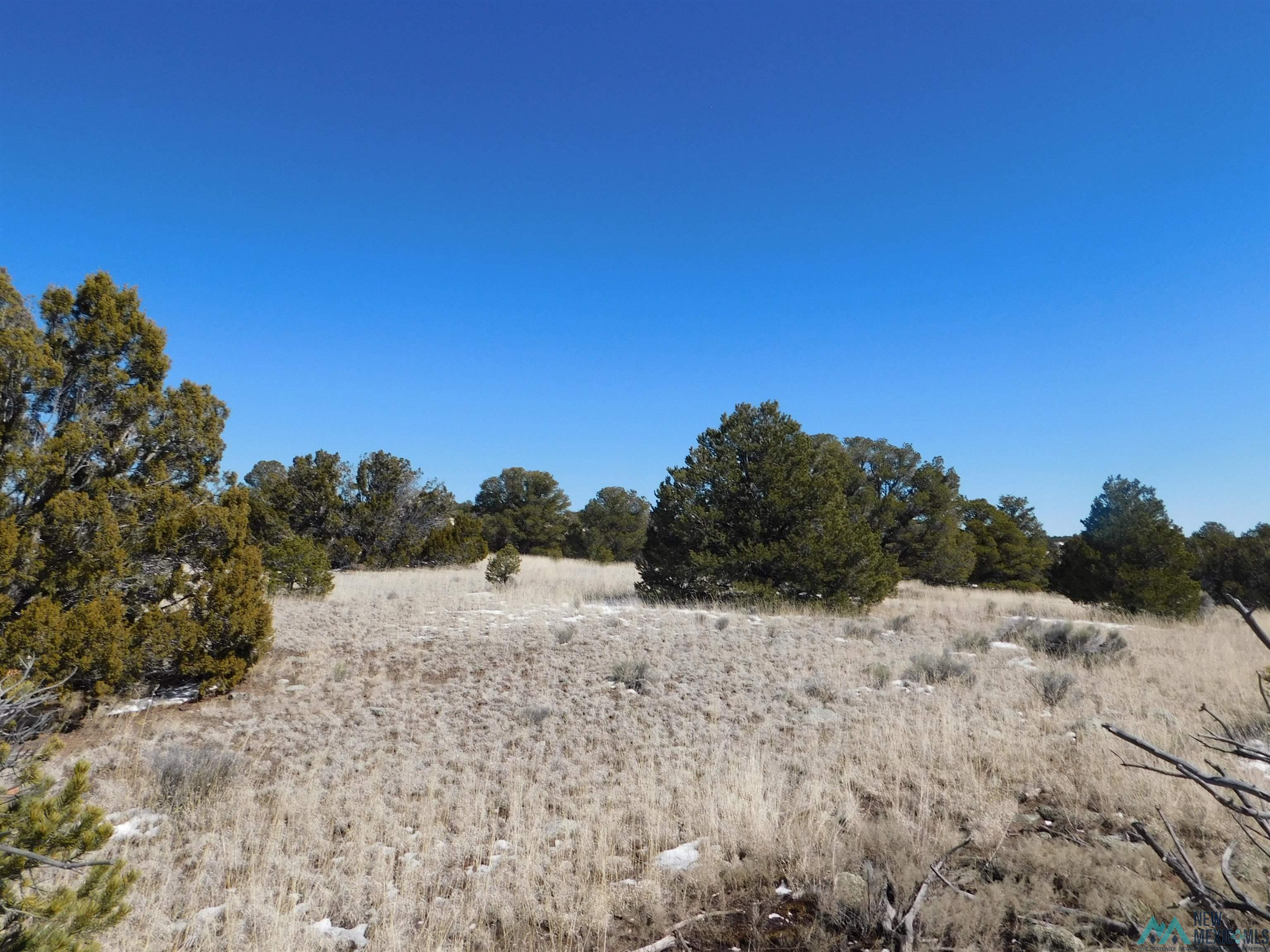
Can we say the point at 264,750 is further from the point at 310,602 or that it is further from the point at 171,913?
the point at 310,602

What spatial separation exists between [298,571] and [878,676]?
15.2 m

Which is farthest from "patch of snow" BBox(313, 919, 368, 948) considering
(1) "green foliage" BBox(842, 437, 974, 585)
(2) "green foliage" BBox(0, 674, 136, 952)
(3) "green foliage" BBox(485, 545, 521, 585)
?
(1) "green foliage" BBox(842, 437, 974, 585)

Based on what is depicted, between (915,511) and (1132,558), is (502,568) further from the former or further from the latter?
(1132,558)

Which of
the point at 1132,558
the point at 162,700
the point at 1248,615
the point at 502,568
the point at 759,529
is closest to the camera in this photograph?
the point at 1248,615

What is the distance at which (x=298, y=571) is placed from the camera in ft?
55.6

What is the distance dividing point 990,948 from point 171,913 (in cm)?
498

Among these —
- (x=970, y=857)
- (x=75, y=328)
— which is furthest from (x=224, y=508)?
(x=970, y=857)

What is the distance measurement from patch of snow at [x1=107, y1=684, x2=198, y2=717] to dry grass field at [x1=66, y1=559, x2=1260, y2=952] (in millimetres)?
234

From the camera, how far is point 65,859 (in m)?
2.91

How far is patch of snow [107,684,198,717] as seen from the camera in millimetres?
7986

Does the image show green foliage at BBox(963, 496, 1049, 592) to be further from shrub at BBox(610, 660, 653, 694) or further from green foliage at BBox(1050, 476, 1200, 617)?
shrub at BBox(610, 660, 653, 694)

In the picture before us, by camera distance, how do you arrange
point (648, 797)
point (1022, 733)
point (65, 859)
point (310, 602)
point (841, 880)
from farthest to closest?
1. point (310, 602)
2. point (1022, 733)
3. point (648, 797)
4. point (841, 880)
5. point (65, 859)

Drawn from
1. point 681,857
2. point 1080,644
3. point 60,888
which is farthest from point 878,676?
point 60,888

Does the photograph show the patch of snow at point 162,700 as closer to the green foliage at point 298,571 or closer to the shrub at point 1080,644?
the green foliage at point 298,571
